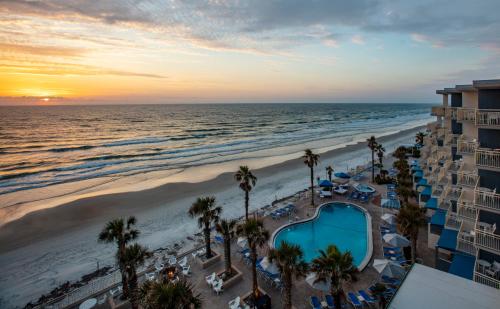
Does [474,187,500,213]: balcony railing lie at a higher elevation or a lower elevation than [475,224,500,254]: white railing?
higher

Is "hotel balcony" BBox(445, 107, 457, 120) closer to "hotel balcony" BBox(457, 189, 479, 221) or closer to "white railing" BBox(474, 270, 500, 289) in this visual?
"hotel balcony" BBox(457, 189, 479, 221)

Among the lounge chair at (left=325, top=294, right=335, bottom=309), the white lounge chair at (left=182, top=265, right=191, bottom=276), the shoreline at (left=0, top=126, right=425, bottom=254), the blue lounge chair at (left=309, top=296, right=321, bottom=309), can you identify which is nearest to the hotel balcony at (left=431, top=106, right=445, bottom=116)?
the lounge chair at (left=325, top=294, right=335, bottom=309)

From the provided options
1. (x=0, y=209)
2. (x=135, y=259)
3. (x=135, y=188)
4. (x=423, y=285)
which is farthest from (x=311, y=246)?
(x=0, y=209)

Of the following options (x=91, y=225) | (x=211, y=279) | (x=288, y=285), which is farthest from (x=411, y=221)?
(x=91, y=225)

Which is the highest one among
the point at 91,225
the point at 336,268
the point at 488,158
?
the point at 488,158

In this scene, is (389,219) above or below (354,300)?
above

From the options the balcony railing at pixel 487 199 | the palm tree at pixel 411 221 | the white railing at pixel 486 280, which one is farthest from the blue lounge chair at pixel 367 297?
the balcony railing at pixel 487 199

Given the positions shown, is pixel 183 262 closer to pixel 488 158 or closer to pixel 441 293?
pixel 441 293
